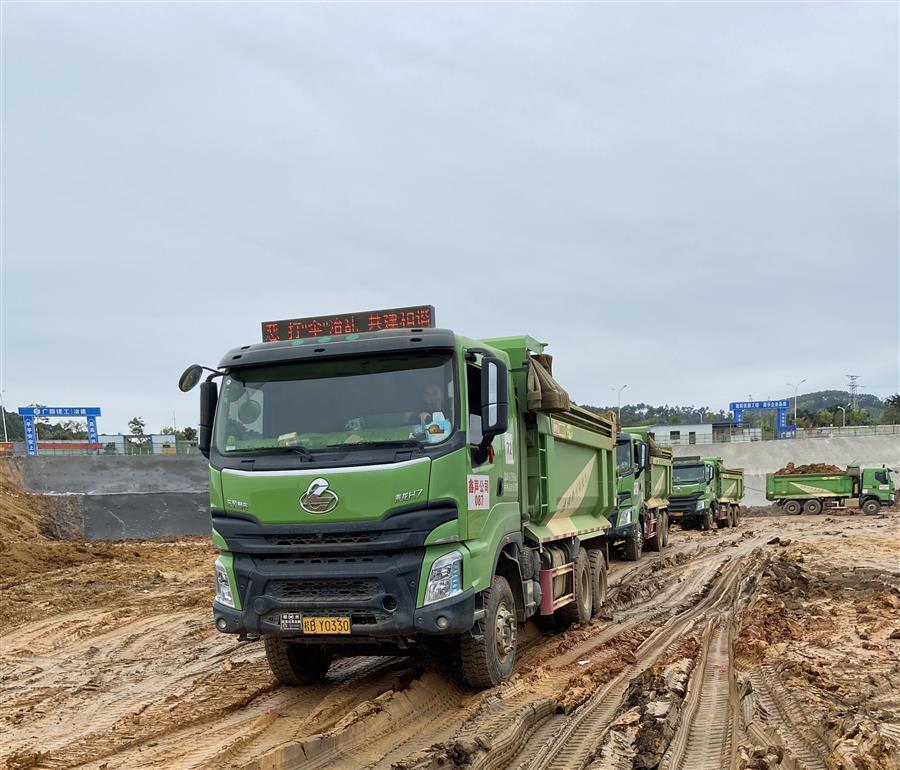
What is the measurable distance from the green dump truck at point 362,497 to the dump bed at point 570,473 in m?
1.06

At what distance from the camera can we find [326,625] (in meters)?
6.13

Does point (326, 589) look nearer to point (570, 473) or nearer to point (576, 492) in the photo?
point (570, 473)

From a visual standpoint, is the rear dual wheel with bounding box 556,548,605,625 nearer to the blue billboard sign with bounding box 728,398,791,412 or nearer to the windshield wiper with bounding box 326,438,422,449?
the windshield wiper with bounding box 326,438,422,449

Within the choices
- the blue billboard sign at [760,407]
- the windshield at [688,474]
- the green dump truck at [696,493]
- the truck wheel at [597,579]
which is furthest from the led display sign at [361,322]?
the blue billboard sign at [760,407]

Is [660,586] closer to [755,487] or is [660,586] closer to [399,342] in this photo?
[399,342]

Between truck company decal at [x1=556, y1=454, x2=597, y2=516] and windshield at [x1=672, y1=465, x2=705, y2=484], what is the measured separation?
18.9 m

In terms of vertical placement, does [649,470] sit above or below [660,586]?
above

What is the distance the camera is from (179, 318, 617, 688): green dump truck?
6039mm

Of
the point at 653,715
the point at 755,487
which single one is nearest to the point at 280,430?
the point at 653,715

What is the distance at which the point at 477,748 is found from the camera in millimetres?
5184

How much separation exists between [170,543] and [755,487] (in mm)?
46908

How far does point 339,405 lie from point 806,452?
6539 centimetres

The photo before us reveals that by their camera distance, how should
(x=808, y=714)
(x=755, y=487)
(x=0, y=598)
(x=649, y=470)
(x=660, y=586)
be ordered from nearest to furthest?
(x=808, y=714) < (x=0, y=598) < (x=660, y=586) < (x=649, y=470) < (x=755, y=487)

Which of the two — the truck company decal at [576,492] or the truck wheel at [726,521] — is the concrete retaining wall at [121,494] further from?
the truck wheel at [726,521]
